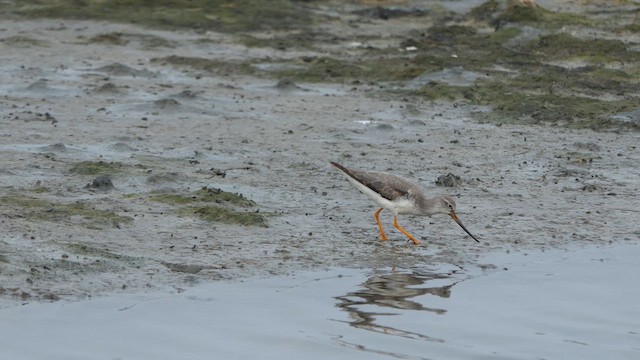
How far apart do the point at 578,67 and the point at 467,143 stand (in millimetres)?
4815

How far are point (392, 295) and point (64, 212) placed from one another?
3.32 m

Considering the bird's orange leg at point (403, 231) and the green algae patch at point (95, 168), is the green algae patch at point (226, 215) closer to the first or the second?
the bird's orange leg at point (403, 231)

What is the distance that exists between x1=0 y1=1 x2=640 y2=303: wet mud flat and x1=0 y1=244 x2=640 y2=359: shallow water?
396 mm

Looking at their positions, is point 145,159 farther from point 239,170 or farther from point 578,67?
point 578,67

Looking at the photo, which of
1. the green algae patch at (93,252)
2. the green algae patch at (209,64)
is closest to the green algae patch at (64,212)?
the green algae patch at (93,252)

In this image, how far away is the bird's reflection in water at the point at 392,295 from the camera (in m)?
9.99

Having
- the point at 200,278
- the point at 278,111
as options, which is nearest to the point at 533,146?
the point at 278,111

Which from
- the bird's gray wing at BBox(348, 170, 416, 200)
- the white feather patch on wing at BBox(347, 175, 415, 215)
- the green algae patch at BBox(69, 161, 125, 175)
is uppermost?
the bird's gray wing at BBox(348, 170, 416, 200)

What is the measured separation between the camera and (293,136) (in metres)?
16.8

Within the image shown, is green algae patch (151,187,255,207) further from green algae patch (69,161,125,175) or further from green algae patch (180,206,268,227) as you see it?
green algae patch (69,161,125,175)

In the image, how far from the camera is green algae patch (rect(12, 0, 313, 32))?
25088 millimetres

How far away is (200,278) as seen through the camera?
A: 10820 mm

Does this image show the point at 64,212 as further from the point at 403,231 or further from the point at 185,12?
the point at 185,12

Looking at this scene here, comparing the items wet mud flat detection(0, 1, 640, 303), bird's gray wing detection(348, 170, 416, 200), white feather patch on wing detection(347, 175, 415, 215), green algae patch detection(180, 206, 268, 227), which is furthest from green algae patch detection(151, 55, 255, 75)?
white feather patch on wing detection(347, 175, 415, 215)
